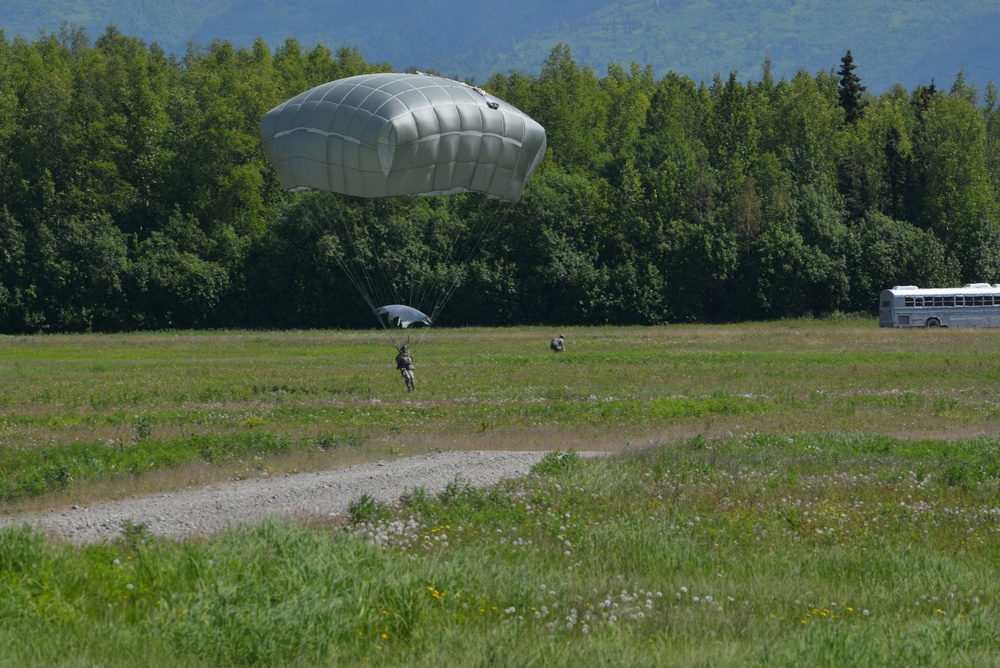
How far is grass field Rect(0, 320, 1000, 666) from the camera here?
9.62 meters

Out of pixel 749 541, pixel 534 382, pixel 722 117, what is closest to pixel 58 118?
pixel 722 117

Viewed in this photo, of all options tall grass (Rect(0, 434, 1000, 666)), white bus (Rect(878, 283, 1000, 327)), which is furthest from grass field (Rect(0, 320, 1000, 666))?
white bus (Rect(878, 283, 1000, 327))

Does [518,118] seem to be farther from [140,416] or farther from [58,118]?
[58,118]

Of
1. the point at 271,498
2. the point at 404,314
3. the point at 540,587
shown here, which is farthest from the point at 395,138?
the point at 540,587

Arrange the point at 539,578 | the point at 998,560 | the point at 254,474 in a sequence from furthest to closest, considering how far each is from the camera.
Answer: the point at 254,474 → the point at 998,560 → the point at 539,578

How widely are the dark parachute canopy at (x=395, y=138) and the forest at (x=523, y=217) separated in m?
50.6

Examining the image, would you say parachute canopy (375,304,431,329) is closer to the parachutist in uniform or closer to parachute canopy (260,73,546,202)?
the parachutist in uniform

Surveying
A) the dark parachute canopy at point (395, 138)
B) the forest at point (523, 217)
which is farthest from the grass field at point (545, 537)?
the forest at point (523, 217)

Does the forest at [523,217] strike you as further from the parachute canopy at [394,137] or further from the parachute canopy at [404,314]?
the parachute canopy at [394,137]

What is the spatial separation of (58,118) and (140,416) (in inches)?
3165

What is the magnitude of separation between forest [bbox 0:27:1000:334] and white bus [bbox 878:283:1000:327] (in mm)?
11059

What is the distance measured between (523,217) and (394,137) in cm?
6490

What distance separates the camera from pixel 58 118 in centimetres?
10100

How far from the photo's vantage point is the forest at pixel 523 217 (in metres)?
89.6
